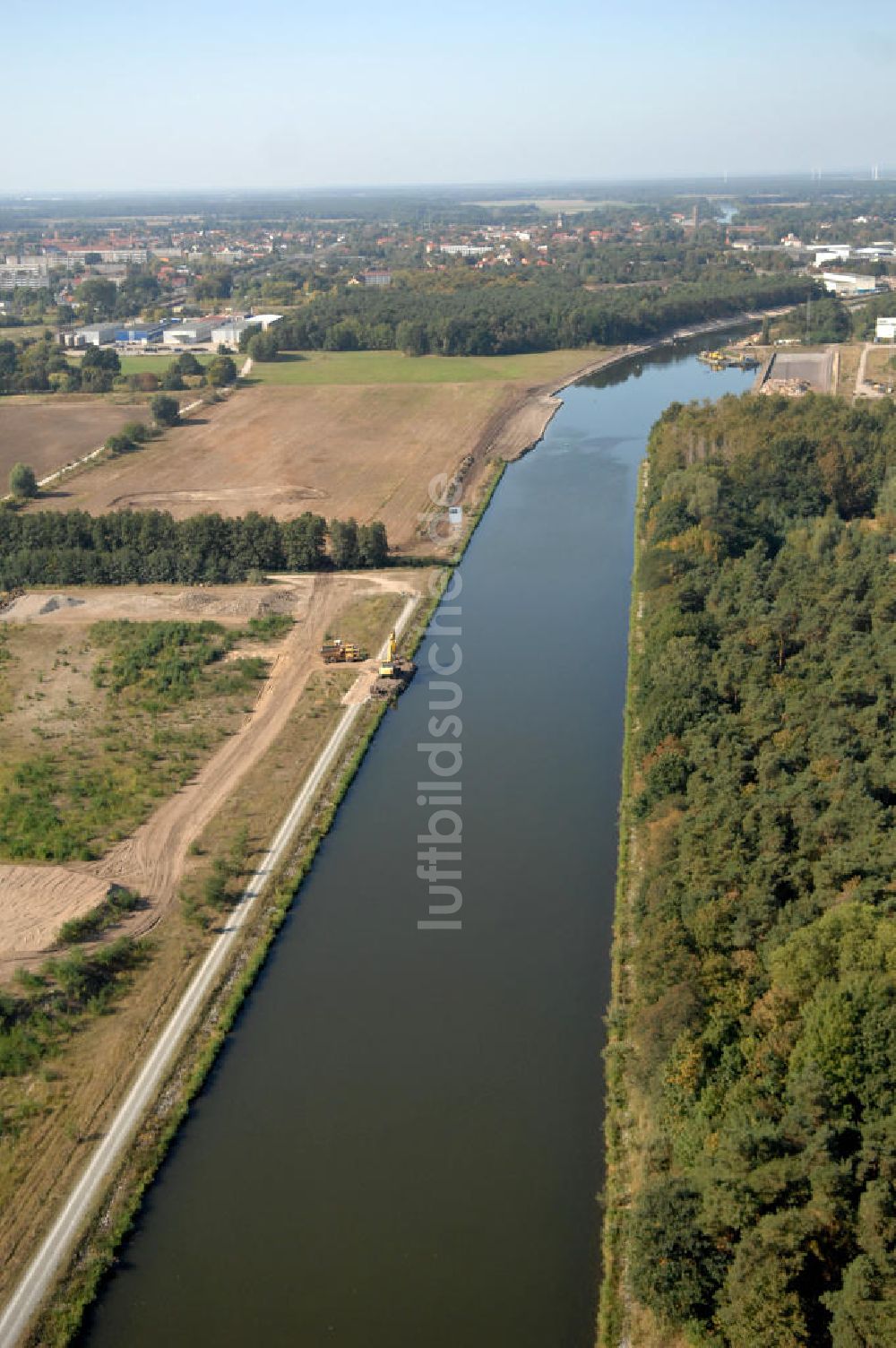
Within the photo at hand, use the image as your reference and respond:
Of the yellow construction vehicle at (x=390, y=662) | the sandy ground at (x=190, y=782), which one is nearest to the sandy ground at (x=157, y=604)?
the sandy ground at (x=190, y=782)

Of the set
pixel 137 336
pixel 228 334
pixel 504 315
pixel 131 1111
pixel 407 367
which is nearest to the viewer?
pixel 131 1111

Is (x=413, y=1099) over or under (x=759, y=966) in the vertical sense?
under

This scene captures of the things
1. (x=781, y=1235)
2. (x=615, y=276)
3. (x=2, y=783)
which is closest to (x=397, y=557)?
(x=2, y=783)

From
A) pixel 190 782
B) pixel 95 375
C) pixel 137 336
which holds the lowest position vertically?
pixel 190 782

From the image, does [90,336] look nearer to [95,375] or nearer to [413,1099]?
[95,375]

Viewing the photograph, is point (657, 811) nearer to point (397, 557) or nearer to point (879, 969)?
point (879, 969)

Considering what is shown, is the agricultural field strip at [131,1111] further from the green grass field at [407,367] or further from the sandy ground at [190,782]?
the green grass field at [407,367]

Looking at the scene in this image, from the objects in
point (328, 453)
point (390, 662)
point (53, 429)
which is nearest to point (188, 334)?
point (53, 429)
